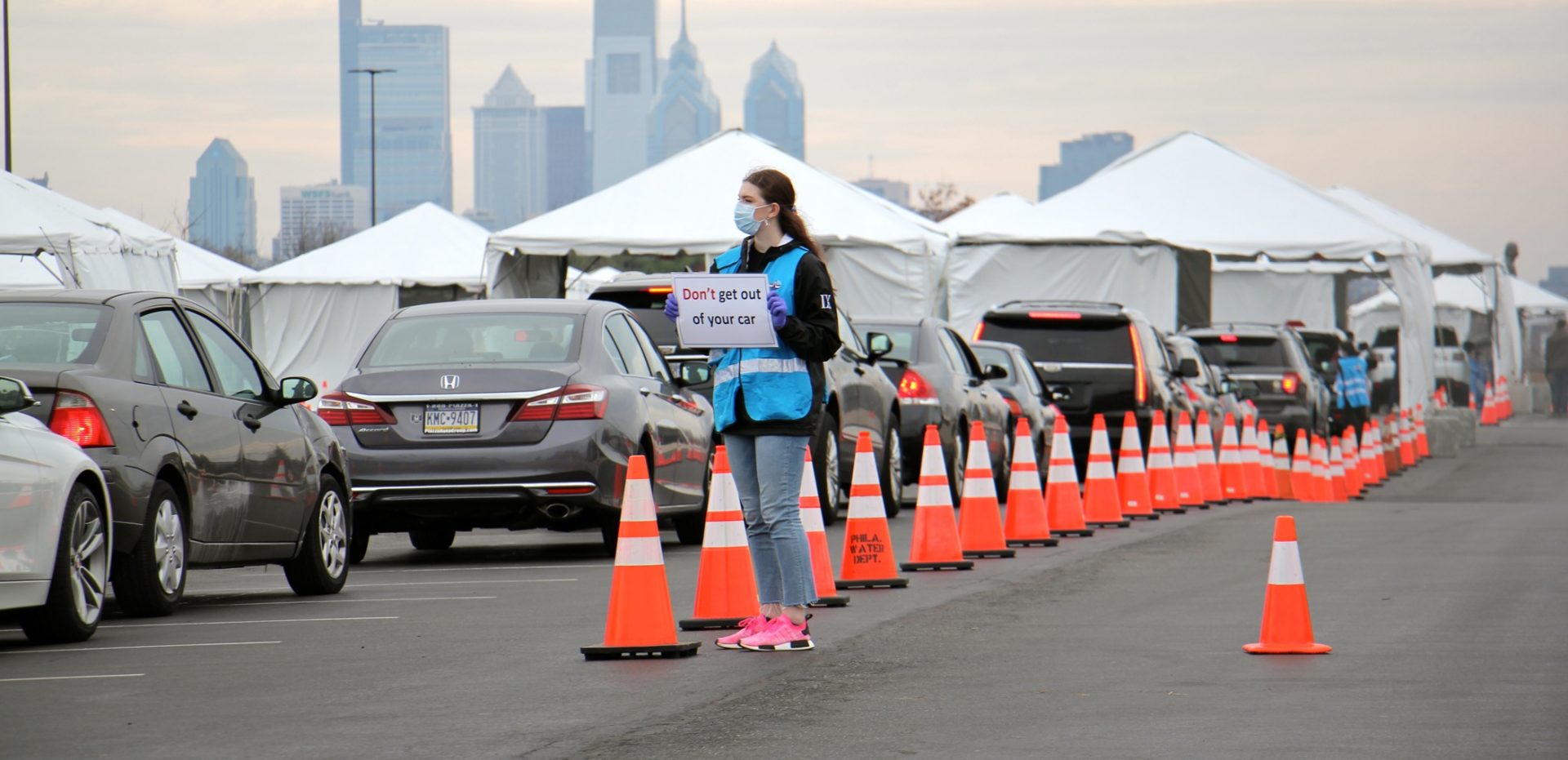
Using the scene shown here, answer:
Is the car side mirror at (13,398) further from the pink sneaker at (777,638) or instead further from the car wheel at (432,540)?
the car wheel at (432,540)

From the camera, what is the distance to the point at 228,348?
11.6 metres

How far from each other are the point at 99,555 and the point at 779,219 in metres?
3.13

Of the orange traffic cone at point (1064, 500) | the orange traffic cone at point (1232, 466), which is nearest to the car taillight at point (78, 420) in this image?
the orange traffic cone at point (1064, 500)

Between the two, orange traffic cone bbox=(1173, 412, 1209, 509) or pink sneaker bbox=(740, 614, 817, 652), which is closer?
pink sneaker bbox=(740, 614, 817, 652)

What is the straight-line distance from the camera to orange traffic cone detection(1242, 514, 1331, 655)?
29.3 ft

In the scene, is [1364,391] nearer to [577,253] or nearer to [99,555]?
[577,253]

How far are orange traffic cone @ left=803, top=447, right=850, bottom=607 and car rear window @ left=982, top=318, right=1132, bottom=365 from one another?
12640 millimetres

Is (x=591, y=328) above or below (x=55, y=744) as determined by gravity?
above

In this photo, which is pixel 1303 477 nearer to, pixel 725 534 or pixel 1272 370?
pixel 1272 370

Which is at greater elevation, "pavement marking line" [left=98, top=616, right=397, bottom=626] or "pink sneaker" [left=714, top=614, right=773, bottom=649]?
"pink sneaker" [left=714, top=614, right=773, bottom=649]

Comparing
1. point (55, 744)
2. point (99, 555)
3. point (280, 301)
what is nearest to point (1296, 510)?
point (99, 555)

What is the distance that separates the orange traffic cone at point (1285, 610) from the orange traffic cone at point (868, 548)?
98.5 inches

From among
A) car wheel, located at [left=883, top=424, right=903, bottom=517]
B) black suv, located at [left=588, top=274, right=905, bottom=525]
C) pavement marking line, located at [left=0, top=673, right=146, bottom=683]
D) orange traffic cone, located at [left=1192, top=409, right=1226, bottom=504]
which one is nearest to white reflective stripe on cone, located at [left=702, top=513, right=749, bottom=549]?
pavement marking line, located at [left=0, top=673, right=146, bottom=683]

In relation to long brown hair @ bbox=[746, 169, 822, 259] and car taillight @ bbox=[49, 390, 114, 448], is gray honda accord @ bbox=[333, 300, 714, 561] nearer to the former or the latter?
car taillight @ bbox=[49, 390, 114, 448]
